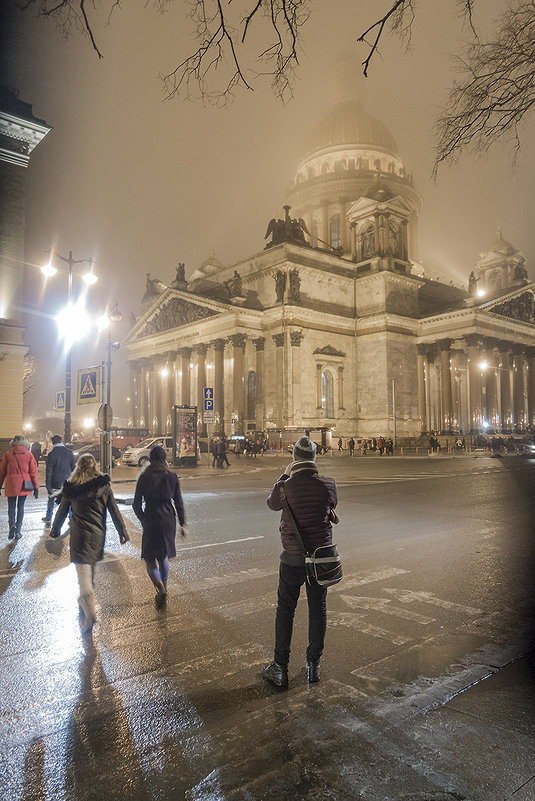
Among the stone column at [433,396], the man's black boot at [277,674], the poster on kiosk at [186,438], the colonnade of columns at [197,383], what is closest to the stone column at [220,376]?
the colonnade of columns at [197,383]

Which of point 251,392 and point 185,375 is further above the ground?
point 185,375

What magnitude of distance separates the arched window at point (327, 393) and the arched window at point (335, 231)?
67.4ft

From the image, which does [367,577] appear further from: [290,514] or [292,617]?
[290,514]

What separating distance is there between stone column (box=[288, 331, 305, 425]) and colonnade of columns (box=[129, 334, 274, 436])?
3423 millimetres

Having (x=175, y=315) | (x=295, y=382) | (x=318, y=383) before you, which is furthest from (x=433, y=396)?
(x=175, y=315)

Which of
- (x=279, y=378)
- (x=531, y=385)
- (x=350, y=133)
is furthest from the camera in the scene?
(x=350, y=133)

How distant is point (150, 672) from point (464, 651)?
2.67 meters

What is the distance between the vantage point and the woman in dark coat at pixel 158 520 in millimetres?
6105

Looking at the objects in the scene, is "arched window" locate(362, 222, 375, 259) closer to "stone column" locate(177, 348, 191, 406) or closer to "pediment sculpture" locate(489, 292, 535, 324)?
"pediment sculpture" locate(489, 292, 535, 324)

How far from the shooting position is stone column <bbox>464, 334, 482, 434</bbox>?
49688 millimetres

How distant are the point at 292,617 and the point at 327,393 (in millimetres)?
47198

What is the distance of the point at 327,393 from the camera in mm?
51031

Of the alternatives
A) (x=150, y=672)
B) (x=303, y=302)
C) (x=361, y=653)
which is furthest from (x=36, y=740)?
(x=303, y=302)

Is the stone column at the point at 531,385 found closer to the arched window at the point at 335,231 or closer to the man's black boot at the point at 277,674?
the arched window at the point at 335,231
